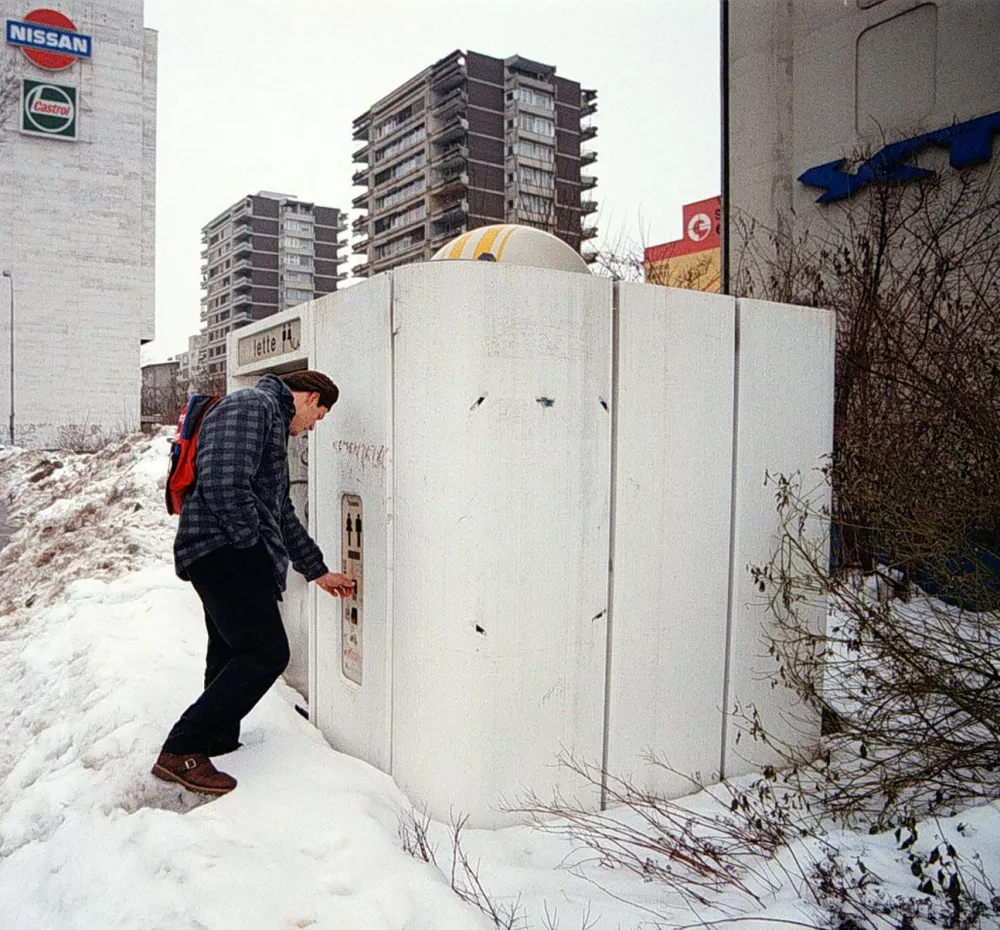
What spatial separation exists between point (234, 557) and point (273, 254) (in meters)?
94.9

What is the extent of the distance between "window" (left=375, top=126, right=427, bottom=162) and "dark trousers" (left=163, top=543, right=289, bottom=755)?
→ 232ft

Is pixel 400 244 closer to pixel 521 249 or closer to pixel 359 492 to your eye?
pixel 521 249

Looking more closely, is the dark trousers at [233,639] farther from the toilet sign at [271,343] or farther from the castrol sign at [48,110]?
the castrol sign at [48,110]

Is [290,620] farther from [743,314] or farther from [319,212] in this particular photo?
[319,212]

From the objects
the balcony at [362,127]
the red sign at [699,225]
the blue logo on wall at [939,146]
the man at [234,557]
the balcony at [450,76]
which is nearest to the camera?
the man at [234,557]

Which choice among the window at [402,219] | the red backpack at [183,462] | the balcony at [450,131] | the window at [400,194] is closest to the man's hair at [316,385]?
the red backpack at [183,462]

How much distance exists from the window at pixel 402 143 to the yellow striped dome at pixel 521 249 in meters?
69.5

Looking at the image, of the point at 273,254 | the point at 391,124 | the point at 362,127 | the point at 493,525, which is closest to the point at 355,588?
the point at 493,525

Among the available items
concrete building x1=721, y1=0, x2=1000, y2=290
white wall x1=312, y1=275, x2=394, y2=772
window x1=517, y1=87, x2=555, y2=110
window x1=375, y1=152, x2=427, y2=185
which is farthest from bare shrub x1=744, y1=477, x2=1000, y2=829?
window x1=517, y1=87, x2=555, y2=110

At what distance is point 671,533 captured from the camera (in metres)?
3.70

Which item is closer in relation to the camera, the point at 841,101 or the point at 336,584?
the point at 336,584

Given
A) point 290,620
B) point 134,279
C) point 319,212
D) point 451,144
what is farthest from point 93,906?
point 319,212

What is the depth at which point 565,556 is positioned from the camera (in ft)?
11.2

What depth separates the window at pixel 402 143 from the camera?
69625 mm
